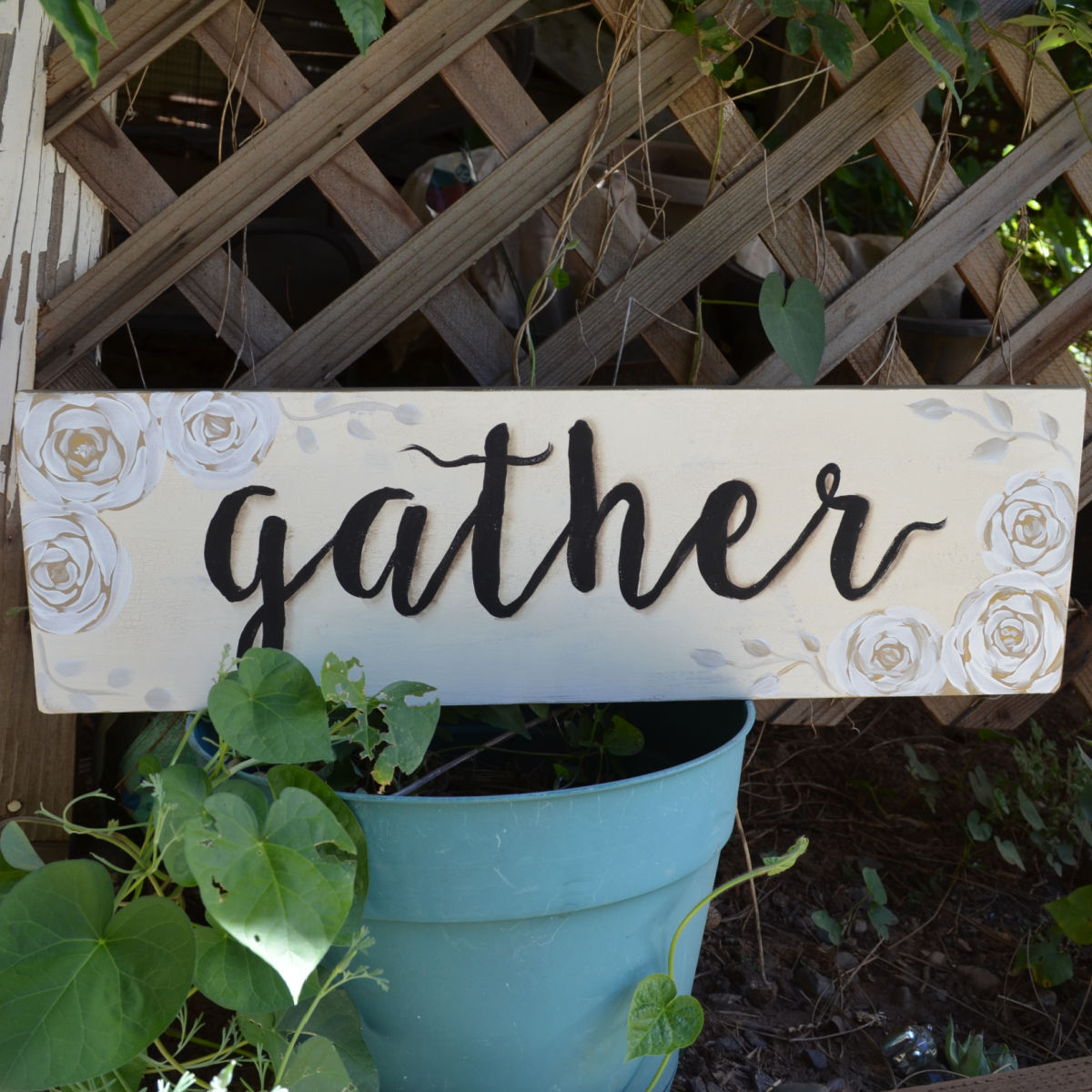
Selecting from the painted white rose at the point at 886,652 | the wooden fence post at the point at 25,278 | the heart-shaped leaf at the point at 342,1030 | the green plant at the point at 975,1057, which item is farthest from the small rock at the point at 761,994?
the wooden fence post at the point at 25,278

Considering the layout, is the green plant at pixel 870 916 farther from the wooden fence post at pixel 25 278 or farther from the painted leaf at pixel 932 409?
the wooden fence post at pixel 25 278

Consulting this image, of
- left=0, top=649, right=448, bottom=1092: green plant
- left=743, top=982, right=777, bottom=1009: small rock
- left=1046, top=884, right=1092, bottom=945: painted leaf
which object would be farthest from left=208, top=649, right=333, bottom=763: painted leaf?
left=1046, top=884, right=1092, bottom=945: painted leaf

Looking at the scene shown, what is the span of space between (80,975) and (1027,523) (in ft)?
2.97

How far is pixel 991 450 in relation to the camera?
103cm

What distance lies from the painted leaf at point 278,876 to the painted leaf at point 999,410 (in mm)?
714

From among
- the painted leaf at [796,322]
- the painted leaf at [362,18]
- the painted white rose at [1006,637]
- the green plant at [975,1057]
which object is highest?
the painted leaf at [362,18]

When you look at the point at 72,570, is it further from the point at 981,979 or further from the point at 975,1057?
the point at 981,979

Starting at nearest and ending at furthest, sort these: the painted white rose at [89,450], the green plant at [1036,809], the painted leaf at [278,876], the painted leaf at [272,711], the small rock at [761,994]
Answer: the painted leaf at [278,876]
the painted leaf at [272,711]
the painted white rose at [89,450]
the small rock at [761,994]
the green plant at [1036,809]

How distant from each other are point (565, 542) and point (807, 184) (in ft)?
1.69

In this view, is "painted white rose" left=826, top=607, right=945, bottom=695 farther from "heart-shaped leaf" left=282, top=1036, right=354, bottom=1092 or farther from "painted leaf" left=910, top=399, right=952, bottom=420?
"heart-shaped leaf" left=282, top=1036, right=354, bottom=1092

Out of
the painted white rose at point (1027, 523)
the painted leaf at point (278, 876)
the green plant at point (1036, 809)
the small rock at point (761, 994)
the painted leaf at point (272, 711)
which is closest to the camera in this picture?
the painted leaf at point (278, 876)

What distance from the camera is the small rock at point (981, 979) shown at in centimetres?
134

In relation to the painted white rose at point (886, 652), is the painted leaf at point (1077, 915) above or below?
below

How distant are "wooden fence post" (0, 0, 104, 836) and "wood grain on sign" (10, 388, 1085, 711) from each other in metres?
0.14
